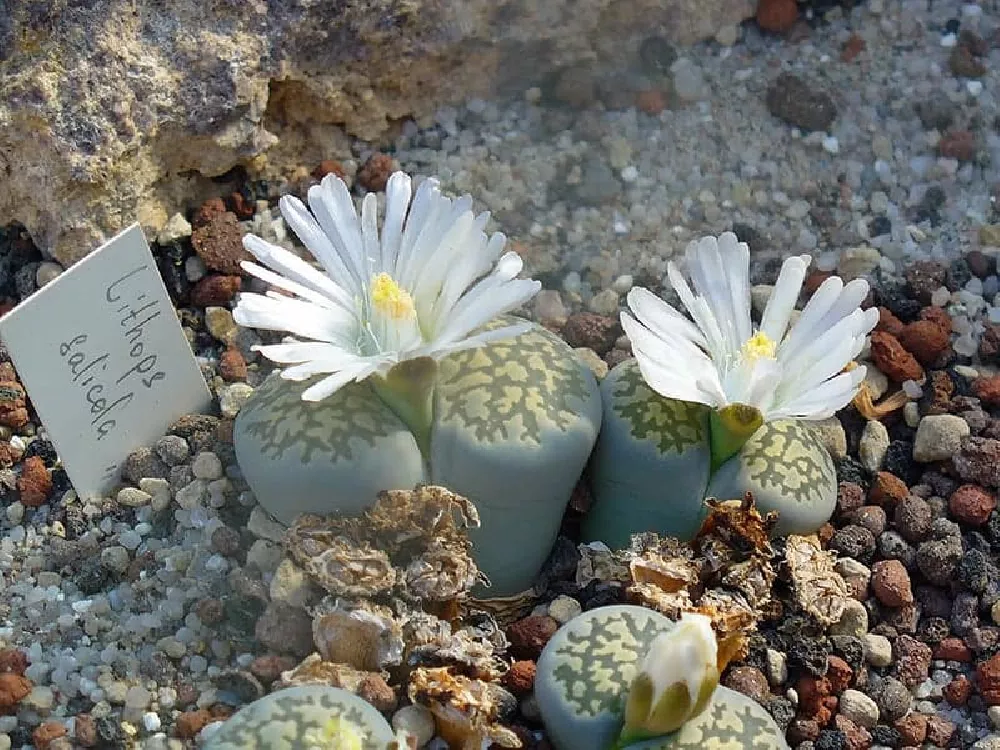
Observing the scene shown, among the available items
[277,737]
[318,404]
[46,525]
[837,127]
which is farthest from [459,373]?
[837,127]

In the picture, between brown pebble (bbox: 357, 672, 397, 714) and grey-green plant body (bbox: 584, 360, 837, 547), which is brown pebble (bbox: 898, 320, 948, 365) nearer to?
grey-green plant body (bbox: 584, 360, 837, 547)

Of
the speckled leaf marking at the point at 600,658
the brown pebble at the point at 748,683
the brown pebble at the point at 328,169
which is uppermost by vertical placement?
the brown pebble at the point at 328,169

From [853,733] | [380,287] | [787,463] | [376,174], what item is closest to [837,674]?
[853,733]

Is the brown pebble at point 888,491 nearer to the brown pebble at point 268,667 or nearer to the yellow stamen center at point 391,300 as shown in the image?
the yellow stamen center at point 391,300

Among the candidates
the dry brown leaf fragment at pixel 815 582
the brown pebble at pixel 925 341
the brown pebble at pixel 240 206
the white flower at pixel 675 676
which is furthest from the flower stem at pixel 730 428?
the brown pebble at pixel 240 206

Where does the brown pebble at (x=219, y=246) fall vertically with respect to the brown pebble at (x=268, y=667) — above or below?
above

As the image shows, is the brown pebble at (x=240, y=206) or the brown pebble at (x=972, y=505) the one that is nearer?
the brown pebble at (x=972, y=505)

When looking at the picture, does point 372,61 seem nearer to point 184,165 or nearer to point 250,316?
point 184,165
